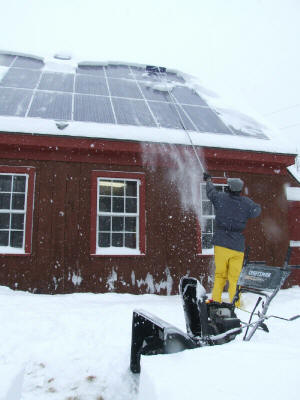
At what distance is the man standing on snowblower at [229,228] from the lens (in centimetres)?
473

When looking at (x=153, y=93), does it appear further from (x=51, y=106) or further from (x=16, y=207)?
(x=16, y=207)

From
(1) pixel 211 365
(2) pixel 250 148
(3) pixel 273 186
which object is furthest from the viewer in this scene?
(3) pixel 273 186

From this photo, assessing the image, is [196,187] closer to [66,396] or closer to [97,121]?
[97,121]

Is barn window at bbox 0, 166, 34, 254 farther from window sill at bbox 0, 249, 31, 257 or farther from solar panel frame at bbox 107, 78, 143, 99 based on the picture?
solar panel frame at bbox 107, 78, 143, 99

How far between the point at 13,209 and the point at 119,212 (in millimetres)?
2095

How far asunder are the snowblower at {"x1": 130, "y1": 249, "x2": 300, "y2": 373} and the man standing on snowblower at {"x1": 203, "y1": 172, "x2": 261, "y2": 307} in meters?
1.42

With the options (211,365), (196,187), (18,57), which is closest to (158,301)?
(196,187)

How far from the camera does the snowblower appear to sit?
2594 mm

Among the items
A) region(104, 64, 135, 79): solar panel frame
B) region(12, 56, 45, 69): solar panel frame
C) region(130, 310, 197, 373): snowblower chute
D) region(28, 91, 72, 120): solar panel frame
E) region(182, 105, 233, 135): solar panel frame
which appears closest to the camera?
region(130, 310, 197, 373): snowblower chute

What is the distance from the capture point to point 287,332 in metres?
4.20

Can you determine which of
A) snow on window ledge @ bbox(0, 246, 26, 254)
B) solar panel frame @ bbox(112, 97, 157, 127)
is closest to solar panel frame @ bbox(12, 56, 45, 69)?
solar panel frame @ bbox(112, 97, 157, 127)

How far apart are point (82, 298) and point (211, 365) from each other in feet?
15.3

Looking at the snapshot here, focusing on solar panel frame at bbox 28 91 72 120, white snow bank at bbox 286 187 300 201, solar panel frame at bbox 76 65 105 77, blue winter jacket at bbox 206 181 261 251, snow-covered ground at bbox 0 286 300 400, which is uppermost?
solar panel frame at bbox 76 65 105 77

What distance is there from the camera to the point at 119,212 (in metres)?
7.29
